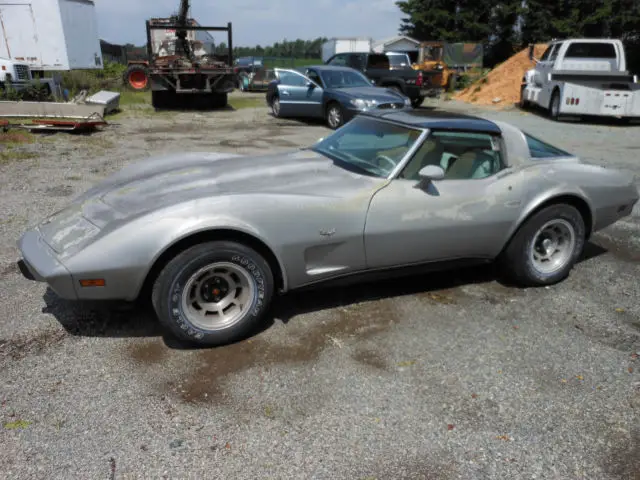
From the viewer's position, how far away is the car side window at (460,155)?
362 cm

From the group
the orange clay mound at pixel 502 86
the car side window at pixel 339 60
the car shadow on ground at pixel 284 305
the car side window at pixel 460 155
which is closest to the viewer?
the car shadow on ground at pixel 284 305

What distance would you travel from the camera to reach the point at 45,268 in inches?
110

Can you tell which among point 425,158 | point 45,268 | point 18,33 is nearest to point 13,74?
point 18,33

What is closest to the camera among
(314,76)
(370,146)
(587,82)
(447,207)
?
(447,207)

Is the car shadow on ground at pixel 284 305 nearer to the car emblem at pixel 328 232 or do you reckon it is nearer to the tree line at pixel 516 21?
the car emblem at pixel 328 232

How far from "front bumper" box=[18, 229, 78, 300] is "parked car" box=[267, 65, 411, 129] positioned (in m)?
9.24

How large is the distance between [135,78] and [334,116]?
11801 millimetres

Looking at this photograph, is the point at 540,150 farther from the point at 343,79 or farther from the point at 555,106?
the point at 555,106

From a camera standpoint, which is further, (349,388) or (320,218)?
(320,218)

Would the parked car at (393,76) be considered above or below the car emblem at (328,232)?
above

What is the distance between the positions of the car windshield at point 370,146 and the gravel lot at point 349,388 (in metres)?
0.97

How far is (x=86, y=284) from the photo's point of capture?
2.76 metres

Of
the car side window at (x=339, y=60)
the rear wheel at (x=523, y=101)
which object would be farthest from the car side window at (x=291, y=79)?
the rear wheel at (x=523, y=101)

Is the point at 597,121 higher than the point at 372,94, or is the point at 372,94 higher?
the point at 372,94
